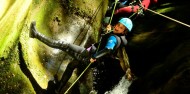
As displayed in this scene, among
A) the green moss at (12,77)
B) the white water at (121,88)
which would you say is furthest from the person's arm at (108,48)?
the white water at (121,88)

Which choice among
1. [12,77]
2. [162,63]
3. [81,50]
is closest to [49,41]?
[81,50]

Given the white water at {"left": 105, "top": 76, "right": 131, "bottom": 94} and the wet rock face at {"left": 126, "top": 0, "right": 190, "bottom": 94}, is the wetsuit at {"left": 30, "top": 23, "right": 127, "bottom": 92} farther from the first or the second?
the white water at {"left": 105, "top": 76, "right": 131, "bottom": 94}

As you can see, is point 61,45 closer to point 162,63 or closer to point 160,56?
point 162,63

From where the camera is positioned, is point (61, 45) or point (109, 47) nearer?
point (109, 47)

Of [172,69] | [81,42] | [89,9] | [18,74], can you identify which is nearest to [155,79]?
[172,69]

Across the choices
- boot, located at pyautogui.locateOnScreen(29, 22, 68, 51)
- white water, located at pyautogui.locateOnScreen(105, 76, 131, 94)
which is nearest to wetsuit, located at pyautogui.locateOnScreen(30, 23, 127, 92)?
boot, located at pyautogui.locateOnScreen(29, 22, 68, 51)

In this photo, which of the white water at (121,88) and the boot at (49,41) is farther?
the white water at (121,88)

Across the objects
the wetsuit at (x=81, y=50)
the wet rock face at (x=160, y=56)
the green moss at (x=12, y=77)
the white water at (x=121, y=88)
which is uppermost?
the green moss at (x=12, y=77)

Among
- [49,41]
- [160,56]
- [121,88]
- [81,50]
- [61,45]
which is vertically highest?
[49,41]

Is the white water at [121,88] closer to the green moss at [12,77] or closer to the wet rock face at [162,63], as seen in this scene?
the wet rock face at [162,63]

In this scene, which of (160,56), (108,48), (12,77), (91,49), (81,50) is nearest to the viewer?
(12,77)

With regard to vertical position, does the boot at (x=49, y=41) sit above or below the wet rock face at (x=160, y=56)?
above

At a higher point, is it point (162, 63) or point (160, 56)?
point (162, 63)

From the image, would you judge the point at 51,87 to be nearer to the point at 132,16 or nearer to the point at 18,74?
the point at 18,74
